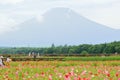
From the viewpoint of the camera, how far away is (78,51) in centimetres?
5253

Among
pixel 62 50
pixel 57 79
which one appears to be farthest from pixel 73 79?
pixel 62 50

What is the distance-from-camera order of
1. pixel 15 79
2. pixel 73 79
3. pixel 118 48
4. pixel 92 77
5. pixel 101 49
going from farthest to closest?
pixel 101 49 → pixel 118 48 → pixel 15 79 → pixel 92 77 → pixel 73 79

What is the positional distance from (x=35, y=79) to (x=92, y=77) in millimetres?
1133

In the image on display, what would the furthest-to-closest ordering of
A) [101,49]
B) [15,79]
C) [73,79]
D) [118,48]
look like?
[101,49]
[118,48]
[15,79]
[73,79]

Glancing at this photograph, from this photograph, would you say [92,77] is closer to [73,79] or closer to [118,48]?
[73,79]

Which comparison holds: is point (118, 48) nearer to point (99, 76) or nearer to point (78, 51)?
point (78, 51)

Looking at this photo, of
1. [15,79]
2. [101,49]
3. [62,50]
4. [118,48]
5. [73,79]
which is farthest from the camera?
[62,50]

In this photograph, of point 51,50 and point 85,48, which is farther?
point 51,50

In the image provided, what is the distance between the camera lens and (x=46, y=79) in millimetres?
7328

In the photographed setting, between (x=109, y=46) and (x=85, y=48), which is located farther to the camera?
(x=85, y=48)

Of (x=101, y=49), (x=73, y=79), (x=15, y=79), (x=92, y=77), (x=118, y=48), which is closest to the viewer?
(x=73, y=79)

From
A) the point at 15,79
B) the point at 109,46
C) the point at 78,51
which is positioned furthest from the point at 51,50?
the point at 15,79

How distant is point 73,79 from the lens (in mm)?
6816

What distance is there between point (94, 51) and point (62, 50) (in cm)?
950
